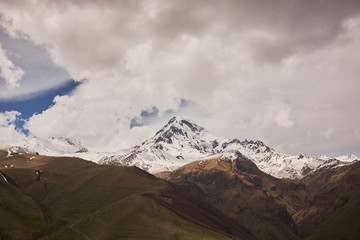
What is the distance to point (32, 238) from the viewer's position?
19712 centimetres

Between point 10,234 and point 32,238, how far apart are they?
12.3 metres

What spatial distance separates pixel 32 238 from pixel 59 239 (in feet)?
50.5

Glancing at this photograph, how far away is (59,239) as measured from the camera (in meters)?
200

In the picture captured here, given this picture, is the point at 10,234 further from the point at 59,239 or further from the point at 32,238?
the point at 59,239

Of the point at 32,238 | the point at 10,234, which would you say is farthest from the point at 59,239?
the point at 10,234

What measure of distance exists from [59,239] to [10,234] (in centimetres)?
2743

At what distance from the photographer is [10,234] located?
19275cm
